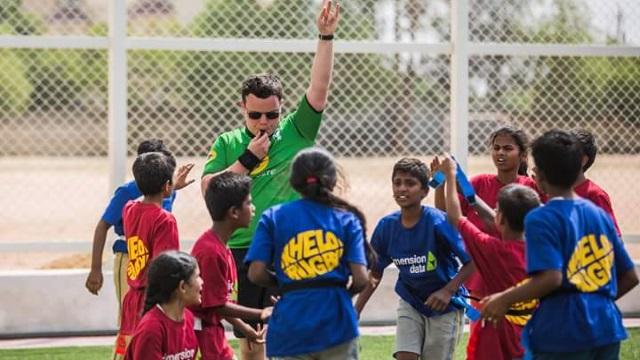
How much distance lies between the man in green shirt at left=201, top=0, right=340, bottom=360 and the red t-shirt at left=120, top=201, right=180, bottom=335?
317 mm

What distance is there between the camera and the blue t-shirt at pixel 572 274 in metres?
4.42

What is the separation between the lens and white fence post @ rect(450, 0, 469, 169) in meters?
9.21

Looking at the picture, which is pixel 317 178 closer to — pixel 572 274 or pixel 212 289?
pixel 212 289

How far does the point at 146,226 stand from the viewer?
18.8 ft

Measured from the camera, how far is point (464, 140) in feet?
30.2

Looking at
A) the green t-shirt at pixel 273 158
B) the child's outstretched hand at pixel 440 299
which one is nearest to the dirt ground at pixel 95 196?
the green t-shirt at pixel 273 158

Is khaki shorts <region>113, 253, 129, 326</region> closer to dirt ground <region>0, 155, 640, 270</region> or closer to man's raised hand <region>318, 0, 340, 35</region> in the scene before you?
dirt ground <region>0, 155, 640, 270</region>

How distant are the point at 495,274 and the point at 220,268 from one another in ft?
4.40

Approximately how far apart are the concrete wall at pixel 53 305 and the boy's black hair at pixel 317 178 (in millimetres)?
4400

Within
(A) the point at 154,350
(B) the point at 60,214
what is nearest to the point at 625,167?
(A) the point at 154,350

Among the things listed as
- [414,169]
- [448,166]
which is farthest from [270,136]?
[448,166]

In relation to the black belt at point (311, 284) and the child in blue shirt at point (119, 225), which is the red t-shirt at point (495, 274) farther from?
the child in blue shirt at point (119, 225)

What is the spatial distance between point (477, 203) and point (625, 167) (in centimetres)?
482

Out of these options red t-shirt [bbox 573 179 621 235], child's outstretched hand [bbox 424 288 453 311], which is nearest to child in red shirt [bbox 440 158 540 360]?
child's outstretched hand [bbox 424 288 453 311]
